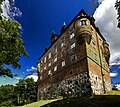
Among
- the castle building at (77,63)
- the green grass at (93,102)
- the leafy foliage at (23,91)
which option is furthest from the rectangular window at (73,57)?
the leafy foliage at (23,91)

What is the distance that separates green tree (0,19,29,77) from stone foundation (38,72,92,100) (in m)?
19.0

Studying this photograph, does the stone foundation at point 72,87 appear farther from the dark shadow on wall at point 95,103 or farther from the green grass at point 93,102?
the dark shadow on wall at point 95,103

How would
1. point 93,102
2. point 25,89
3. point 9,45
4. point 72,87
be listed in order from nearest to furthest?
point 9,45 < point 93,102 < point 72,87 < point 25,89

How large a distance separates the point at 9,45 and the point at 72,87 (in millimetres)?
22924

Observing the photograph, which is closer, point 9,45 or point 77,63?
point 9,45

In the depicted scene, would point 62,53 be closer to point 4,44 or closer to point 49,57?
point 49,57

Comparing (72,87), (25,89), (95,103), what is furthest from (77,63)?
(25,89)

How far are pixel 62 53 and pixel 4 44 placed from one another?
28.8 metres

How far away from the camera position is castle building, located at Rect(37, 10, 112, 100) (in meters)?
31.9

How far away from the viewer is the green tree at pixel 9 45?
13141mm

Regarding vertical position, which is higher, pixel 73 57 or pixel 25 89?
pixel 73 57

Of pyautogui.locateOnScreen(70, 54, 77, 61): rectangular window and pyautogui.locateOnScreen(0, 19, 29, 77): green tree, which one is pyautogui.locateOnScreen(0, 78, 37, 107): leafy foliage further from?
pyautogui.locateOnScreen(0, 19, 29, 77): green tree

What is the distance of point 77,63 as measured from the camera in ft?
112

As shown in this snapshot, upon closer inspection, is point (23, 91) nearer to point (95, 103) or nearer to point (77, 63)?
point (77, 63)
